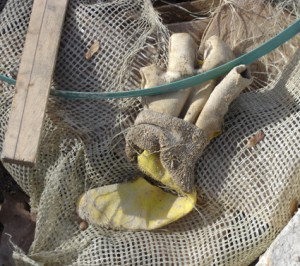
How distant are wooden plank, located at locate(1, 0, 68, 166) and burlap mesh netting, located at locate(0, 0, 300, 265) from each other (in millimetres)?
84

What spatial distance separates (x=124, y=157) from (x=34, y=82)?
0.47m

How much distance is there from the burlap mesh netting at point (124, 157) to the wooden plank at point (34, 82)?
84 millimetres

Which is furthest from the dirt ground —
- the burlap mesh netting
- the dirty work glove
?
the dirty work glove

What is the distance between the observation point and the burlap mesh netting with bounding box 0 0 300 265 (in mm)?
2311

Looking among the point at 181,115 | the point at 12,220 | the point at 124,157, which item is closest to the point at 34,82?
the point at 124,157

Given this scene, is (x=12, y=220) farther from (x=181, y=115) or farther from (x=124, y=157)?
(x=181, y=115)

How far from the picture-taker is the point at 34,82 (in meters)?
2.44

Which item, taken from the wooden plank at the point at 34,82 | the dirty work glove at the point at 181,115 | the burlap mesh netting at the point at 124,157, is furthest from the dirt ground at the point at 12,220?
the dirty work glove at the point at 181,115

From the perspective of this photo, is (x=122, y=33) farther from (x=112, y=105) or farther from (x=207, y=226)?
(x=207, y=226)

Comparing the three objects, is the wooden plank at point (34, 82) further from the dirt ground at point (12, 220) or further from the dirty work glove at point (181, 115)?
the dirt ground at point (12, 220)

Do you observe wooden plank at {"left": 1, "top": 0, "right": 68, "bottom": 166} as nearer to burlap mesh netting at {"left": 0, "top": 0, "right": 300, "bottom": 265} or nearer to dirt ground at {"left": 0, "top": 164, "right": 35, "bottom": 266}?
burlap mesh netting at {"left": 0, "top": 0, "right": 300, "bottom": 265}

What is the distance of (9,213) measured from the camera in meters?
2.85

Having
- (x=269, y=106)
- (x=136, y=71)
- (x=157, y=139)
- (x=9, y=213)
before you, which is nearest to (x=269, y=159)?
(x=269, y=106)

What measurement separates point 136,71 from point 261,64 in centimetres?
54
